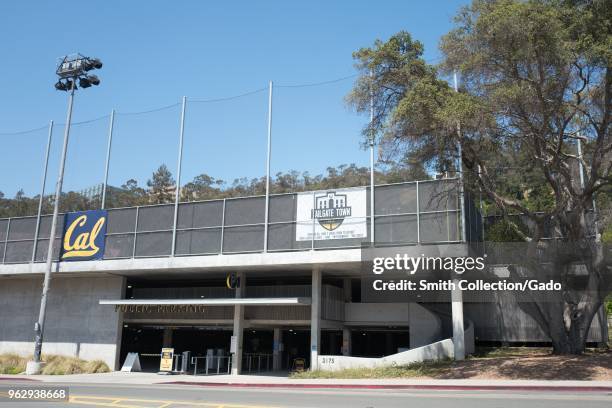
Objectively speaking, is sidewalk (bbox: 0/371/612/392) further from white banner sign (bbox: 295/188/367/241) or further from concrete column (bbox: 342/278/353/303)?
concrete column (bbox: 342/278/353/303)

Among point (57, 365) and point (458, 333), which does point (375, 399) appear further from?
point (57, 365)

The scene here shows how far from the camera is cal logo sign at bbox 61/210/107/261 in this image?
3170cm

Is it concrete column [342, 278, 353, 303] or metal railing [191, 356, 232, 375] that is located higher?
concrete column [342, 278, 353, 303]

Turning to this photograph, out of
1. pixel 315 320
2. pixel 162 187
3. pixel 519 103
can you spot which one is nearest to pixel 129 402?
pixel 315 320

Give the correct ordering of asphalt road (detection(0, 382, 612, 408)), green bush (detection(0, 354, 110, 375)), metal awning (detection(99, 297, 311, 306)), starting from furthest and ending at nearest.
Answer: green bush (detection(0, 354, 110, 375)) < metal awning (detection(99, 297, 311, 306)) < asphalt road (detection(0, 382, 612, 408))

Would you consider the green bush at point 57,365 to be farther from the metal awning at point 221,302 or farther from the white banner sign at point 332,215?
the white banner sign at point 332,215

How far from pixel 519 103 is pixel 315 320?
13873mm

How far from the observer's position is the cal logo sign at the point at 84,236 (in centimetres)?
3170

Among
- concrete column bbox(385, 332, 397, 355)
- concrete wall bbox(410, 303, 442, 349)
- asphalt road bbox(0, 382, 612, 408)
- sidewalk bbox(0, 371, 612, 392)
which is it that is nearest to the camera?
asphalt road bbox(0, 382, 612, 408)

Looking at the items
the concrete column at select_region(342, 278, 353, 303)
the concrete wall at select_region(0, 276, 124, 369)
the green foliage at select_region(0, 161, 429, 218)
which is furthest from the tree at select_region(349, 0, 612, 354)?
the concrete wall at select_region(0, 276, 124, 369)

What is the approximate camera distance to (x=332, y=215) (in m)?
27.0

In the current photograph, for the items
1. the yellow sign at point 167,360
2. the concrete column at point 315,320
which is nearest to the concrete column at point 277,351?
the concrete column at point 315,320

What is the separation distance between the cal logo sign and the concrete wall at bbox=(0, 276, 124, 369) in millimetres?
2251

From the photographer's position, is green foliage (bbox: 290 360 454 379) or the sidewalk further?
green foliage (bbox: 290 360 454 379)
